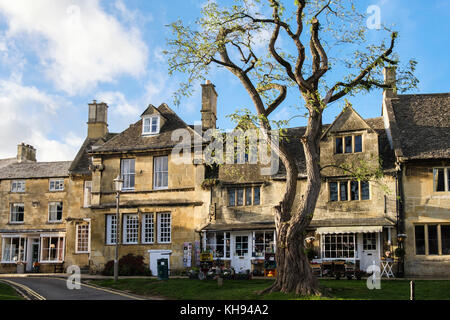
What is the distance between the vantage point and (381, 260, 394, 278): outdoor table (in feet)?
82.8

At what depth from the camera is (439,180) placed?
86.1ft

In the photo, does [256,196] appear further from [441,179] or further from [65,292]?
[65,292]

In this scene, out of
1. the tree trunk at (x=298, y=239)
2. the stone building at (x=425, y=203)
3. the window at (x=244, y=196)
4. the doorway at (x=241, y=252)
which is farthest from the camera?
the window at (x=244, y=196)

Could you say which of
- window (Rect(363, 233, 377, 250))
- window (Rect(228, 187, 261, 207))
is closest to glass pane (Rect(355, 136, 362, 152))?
window (Rect(363, 233, 377, 250))

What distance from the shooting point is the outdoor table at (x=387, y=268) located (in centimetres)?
2524

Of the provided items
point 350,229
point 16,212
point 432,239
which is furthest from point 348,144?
point 16,212

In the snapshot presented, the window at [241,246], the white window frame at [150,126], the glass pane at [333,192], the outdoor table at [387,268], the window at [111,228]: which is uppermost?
the white window frame at [150,126]

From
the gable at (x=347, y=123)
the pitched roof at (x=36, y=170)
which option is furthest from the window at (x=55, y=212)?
the gable at (x=347, y=123)

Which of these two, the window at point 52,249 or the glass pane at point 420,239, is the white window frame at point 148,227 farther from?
the glass pane at point 420,239

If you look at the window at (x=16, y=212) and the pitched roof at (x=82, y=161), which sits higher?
the pitched roof at (x=82, y=161)

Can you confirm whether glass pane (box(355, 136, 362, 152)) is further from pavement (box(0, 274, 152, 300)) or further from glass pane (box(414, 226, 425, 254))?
pavement (box(0, 274, 152, 300))

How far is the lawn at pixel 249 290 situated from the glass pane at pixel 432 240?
4.17 meters

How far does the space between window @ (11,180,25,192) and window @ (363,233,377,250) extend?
2867 cm

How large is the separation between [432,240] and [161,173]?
15.9m
